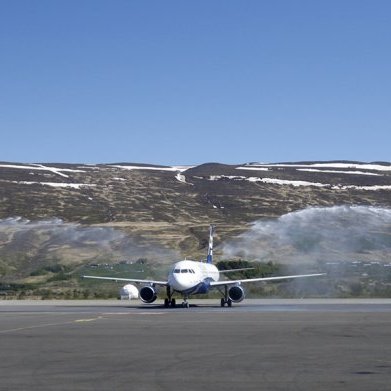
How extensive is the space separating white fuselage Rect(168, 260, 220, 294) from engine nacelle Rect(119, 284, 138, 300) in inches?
495

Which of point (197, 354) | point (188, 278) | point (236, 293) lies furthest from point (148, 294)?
point (197, 354)

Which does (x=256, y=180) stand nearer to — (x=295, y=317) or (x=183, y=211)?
(x=183, y=211)

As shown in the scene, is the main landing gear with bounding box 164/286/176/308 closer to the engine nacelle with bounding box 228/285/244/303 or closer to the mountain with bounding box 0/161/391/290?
the engine nacelle with bounding box 228/285/244/303

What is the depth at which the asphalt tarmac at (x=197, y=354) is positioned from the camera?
18609 millimetres

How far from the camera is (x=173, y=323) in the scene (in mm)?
37500

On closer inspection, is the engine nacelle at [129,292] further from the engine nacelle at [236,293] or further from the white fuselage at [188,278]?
the engine nacelle at [236,293]

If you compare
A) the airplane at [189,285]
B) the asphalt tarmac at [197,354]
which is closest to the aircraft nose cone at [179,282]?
the airplane at [189,285]

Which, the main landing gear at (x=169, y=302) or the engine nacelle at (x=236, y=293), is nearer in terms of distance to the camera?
the main landing gear at (x=169, y=302)

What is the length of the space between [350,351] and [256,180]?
140m

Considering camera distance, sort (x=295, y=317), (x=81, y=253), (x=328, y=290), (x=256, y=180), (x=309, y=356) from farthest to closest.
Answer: (x=256, y=180), (x=81, y=253), (x=328, y=290), (x=295, y=317), (x=309, y=356)

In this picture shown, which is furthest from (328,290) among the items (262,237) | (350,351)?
(350,351)

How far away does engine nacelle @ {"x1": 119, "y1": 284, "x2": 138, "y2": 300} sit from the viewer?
70.6m

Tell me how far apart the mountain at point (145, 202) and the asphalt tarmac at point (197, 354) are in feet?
184

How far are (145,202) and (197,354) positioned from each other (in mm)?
116884
